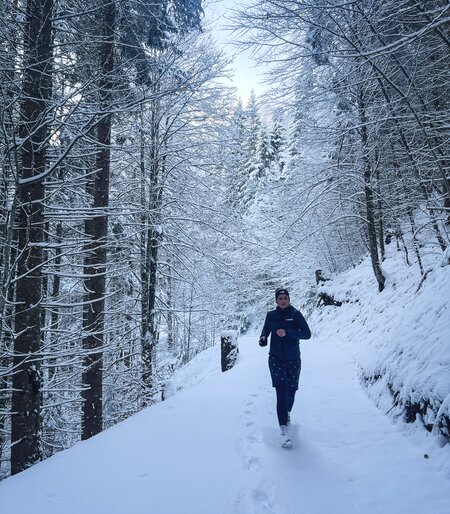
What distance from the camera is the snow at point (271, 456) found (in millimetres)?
2910

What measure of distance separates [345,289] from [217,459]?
11.4 metres

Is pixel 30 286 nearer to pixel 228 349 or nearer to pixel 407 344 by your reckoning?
pixel 407 344

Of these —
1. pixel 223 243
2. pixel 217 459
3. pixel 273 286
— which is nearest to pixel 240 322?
pixel 273 286

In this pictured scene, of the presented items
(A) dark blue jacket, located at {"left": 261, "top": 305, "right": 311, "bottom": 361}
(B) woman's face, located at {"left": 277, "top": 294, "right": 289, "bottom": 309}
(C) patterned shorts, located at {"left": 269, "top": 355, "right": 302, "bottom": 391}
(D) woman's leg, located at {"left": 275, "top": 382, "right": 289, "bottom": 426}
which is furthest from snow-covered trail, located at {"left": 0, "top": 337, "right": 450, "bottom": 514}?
(B) woman's face, located at {"left": 277, "top": 294, "right": 289, "bottom": 309}

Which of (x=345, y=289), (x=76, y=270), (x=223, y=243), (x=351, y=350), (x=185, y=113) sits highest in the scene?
(x=185, y=113)

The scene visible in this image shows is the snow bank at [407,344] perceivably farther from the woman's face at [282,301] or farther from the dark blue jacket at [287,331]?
the woman's face at [282,301]

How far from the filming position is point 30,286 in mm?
4621

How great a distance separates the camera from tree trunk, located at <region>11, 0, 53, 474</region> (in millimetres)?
4422

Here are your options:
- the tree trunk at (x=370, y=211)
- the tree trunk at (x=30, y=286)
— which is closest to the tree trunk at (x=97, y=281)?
the tree trunk at (x=30, y=286)

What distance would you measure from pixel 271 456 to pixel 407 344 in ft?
8.89

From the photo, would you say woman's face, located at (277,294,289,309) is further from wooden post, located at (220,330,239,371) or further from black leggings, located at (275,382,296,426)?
wooden post, located at (220,330,239,371)

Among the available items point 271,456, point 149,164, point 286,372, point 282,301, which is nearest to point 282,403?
point 286,372

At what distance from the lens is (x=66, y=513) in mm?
2717

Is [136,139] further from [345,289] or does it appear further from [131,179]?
[345,289]
